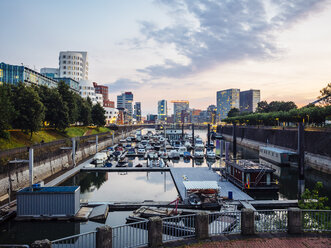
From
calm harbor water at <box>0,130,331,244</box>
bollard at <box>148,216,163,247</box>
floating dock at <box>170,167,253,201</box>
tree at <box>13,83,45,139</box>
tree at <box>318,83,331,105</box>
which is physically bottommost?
calm harbor water at <box>0,130,331,244</box>

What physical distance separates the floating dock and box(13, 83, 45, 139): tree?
95.7 feet

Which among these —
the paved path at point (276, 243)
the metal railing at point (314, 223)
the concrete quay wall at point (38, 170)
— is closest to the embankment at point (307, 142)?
the metal railing at point (314, 223)

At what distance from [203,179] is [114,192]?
14.4 meters

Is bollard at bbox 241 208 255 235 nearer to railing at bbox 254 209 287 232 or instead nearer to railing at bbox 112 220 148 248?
railing at bbox 254 209 287 232

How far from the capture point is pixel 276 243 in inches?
525

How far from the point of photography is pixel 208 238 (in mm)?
13883

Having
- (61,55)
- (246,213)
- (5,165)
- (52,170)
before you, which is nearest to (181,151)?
(52,170)

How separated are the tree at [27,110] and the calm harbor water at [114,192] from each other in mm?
13804

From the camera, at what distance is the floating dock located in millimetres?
31744

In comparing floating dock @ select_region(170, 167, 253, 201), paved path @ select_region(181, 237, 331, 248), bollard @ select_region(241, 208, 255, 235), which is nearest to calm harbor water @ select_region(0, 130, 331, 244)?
floating dock @ select_region(170, 167, 253, 201)

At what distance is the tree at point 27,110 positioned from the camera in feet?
156

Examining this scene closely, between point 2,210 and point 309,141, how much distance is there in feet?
214

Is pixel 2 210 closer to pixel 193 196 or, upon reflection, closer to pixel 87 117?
pixel 193 196

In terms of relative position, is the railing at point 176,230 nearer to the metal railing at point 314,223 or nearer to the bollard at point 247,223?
the bollard at point 247,223
